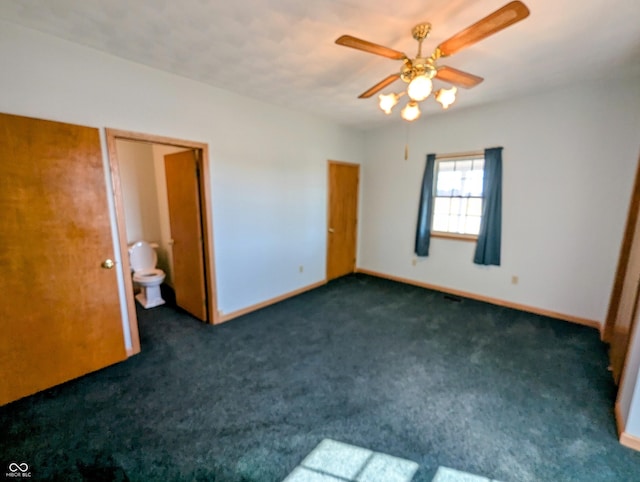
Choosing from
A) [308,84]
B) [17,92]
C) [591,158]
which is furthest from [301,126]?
[591,158]

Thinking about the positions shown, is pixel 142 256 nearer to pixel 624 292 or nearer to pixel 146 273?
pixel 146 273

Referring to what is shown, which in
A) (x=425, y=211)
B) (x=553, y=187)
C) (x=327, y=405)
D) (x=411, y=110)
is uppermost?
(x=411, y=110)

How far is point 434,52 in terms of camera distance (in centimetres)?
166

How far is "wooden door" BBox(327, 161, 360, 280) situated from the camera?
4.52 metres

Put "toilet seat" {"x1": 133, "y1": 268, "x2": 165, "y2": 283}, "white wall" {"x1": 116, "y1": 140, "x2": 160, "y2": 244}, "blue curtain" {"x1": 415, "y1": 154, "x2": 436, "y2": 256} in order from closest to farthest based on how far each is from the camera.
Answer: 1. "toilet seat" {"x1": 133, "y1": 268, "x2": 165, "y2": 283}
2. "white wall" {"x1": 116, "y1": 140, "x2": 160, "y2": 244}
3. "blue curtain" {"x1": 415, "y1": 154, "x2": 436, "y2": 256}

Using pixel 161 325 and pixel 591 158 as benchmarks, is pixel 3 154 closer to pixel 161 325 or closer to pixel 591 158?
pixel 161 325

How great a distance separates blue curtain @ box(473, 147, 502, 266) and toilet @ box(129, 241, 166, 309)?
437 cm

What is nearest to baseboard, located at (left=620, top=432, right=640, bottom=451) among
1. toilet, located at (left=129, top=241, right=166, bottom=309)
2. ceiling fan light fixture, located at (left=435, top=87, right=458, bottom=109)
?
ceiling fan light fixture, located at (left=435, top=87, right=458, bottom=109)

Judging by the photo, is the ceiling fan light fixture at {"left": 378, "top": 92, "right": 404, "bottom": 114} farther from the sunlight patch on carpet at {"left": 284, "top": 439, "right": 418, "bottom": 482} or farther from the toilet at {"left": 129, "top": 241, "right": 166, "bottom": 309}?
the toilet at {"left": 129, "top": 241, "right": 166, "bottom": 309}

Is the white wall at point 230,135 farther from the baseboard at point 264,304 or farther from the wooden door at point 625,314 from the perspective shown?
the wooden door at point 625,314

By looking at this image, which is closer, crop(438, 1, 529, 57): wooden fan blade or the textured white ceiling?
crop(438, 1, 529, 57): wooden fan blade

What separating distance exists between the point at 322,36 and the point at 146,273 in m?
3.51

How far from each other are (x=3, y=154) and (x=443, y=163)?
15.2ft

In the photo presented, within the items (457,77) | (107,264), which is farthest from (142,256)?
(457,77)
